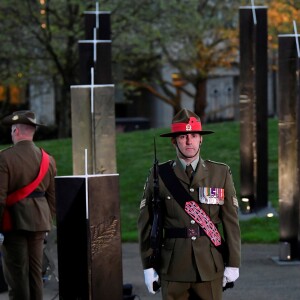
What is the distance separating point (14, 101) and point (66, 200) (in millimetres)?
43076

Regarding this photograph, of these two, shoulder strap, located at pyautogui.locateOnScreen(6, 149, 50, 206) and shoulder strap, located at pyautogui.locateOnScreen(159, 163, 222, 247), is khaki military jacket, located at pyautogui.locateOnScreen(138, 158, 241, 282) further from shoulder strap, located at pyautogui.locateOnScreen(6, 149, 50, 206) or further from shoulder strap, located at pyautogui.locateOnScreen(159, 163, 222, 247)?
shoulder strap, located at pyautogui.locateOnScreen(6, 149, 50, 206)

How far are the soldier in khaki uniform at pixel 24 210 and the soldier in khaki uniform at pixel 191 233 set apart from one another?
2296mm

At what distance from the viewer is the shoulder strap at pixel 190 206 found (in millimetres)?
6949

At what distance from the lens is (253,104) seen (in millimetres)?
16297

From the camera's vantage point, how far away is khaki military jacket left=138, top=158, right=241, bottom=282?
693cm

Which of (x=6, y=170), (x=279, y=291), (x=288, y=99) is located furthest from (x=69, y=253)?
(x=288, y=99)

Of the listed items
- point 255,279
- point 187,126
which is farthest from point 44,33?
point 187,126

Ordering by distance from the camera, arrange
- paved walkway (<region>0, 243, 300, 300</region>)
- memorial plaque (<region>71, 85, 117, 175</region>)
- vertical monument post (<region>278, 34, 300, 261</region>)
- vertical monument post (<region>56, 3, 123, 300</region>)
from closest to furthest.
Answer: vertical monument post (<region>56, 3, 123, 300</region>) → paved walkway (<region>0, 243, 300, 300</region>) → memorial plaque (<region>71, 85, 117, 175</region>) → vertical monument post (<region>278, 34, 300, 261</region>)

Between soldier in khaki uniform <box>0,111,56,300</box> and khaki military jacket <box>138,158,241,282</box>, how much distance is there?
228 cm

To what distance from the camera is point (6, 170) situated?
9.09m

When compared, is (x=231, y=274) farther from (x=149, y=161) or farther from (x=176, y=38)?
(x=176, y=38)

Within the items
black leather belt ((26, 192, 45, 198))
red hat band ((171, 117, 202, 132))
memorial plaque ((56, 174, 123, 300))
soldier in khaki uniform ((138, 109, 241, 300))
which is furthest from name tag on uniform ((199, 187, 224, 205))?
black leather belt ((26, 192, 45, 198))

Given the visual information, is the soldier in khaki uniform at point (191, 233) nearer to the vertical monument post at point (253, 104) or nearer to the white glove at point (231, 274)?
the white glove at point (231, 274)

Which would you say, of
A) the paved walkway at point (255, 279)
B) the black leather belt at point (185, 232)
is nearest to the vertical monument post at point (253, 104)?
the paved walkway at point (255, 279)
